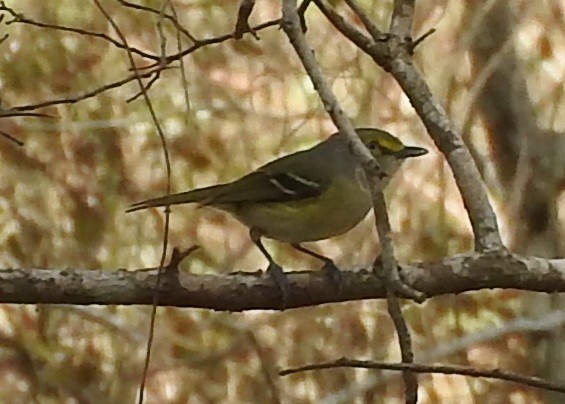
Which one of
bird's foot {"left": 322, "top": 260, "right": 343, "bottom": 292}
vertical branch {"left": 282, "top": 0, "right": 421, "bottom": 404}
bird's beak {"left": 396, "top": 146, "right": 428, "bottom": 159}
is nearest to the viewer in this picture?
vertical branch {"left": 282, "top": 0, "right": 421, "bottom": 404}

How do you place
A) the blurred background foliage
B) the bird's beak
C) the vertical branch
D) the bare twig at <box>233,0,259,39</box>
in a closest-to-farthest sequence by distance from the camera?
1. the vertical branch
2. the bare twig at <box>233,0,259,39</box>
3. the bird's beak
4. the blurred background foliage

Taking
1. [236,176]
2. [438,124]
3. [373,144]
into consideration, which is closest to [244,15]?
[438,124]

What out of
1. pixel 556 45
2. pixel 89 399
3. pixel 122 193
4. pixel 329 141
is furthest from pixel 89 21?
pixel 556 45

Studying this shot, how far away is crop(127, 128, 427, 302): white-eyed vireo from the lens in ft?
5.47

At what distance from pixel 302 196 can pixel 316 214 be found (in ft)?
0.19

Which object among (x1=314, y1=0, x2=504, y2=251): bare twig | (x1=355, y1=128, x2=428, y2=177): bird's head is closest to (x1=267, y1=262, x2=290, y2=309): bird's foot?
(x1=314, y1=0, x2=504, y2=251): bare twig

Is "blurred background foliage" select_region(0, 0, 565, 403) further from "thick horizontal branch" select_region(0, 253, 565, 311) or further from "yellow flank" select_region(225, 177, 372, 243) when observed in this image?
"thick horizontal branch" select_region(0, 253, 565, 311)

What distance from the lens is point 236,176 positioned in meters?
2.31

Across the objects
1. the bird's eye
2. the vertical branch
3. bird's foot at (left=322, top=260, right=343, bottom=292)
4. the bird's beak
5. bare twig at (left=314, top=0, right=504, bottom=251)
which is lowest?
the vertical branch

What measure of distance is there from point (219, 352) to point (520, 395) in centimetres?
76

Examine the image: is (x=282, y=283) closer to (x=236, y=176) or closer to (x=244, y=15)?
(x=244, y=15)

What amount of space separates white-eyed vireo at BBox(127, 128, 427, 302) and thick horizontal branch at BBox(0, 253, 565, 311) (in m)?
0.36

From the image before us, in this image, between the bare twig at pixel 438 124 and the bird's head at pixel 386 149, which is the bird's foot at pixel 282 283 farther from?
the bird's head at pixel 386 149

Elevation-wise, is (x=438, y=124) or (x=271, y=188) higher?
(x=271, y=188)
